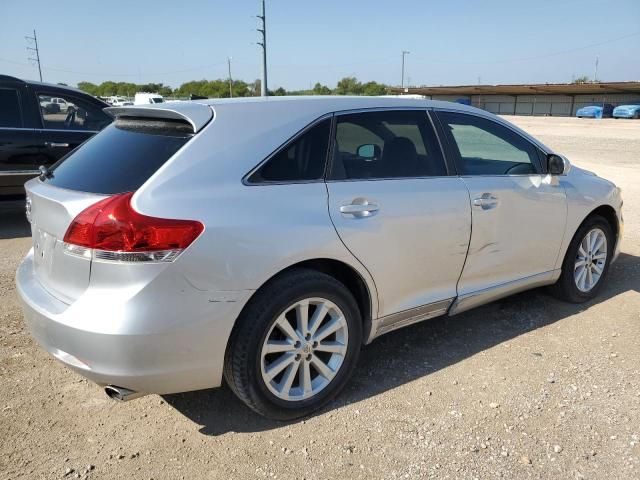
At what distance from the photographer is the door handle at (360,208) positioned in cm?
279

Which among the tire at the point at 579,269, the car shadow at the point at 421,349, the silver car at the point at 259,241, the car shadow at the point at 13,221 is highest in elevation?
the silver car at the point at 259,241

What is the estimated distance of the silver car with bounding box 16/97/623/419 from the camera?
230 centimetres

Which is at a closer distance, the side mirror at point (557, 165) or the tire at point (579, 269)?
the side mirror at point (557, 165)

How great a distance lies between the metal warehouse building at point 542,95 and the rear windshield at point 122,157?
6063cm

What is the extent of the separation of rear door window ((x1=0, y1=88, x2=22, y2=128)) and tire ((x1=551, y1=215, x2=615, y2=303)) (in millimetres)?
6336

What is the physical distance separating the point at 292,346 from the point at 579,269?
285 centimetres

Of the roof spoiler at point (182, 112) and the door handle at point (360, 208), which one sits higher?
the roof spoiler at point (182, 112)

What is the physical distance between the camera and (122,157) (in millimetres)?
2602

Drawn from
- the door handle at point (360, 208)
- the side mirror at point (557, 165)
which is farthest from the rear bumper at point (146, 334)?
the side mirror at point (557, 165)

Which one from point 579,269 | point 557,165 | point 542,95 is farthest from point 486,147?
point 542,95

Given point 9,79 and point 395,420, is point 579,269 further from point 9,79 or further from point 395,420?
point 9,79

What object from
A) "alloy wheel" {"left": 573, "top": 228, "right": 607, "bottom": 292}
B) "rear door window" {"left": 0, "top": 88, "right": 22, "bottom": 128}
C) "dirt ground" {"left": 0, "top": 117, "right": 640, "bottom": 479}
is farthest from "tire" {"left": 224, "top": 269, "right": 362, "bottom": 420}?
"rear door window" {"left": 0, "top": 88, "right": 22, "bottom": 128}

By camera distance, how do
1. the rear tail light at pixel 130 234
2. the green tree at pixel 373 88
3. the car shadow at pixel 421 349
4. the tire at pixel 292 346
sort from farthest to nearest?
the green tree at pixel 373 88, the car shadow at pixel 421 349, the tire at pixel 292 346, the rear tail light at pixel 130 234

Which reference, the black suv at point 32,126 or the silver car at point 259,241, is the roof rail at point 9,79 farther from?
the silver car at point 259,241
